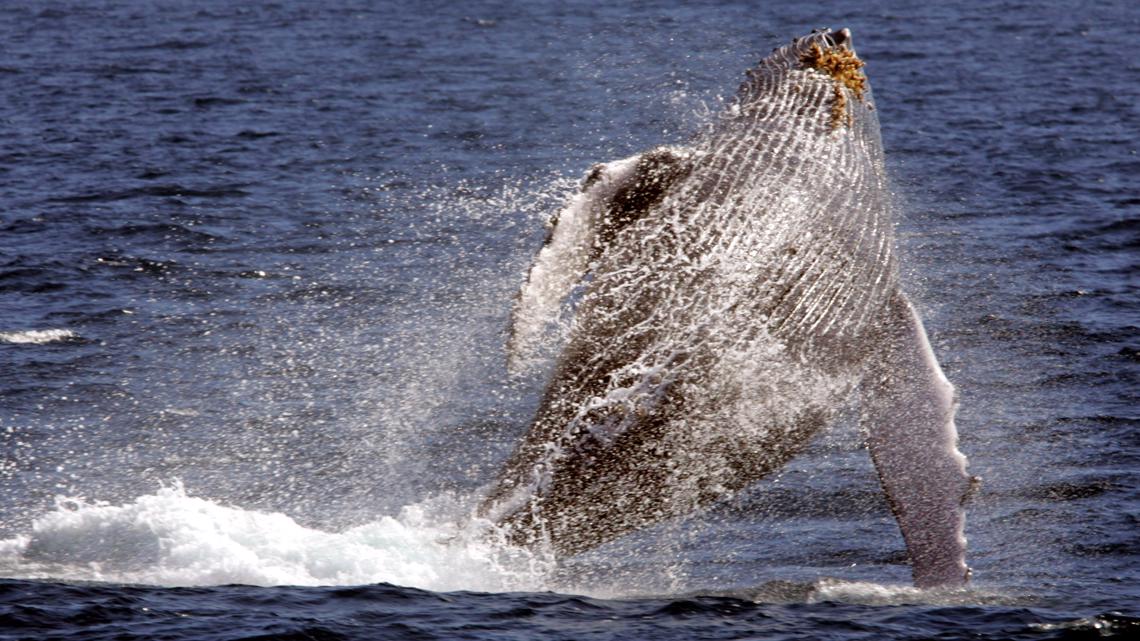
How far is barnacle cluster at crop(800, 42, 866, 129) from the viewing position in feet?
58.7

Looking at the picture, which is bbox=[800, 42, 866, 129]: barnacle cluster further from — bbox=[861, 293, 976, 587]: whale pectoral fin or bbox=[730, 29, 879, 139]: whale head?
→ bbox=[861, 293, 976, 587]: whale pectoral fin

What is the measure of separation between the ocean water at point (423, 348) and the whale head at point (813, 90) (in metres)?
1.01

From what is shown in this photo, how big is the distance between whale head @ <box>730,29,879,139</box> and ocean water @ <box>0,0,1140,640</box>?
3.31 feet

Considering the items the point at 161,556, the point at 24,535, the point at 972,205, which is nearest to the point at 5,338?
the point at 24,535

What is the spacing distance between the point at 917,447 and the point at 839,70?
188 inches

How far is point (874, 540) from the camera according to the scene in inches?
707

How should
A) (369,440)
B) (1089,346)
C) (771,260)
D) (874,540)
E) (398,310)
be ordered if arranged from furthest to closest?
1. (398,310)
2. (1089,346)
3. (369,440)
4. (874,540)
5. (771,260)

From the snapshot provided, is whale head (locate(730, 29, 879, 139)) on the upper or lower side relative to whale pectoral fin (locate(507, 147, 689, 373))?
upper

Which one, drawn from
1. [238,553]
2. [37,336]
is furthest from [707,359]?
[37,336]

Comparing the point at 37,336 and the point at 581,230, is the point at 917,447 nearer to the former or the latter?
the point at 581,230

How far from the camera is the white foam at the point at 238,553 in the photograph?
15266mm

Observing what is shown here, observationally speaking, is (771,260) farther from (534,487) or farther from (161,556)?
(161,556)

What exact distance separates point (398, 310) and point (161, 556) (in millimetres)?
11583

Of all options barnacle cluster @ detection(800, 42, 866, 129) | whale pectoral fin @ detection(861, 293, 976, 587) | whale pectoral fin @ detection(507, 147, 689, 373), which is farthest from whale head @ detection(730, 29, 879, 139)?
whale pectoral fin @ detection(861, 293, 976, 587)
